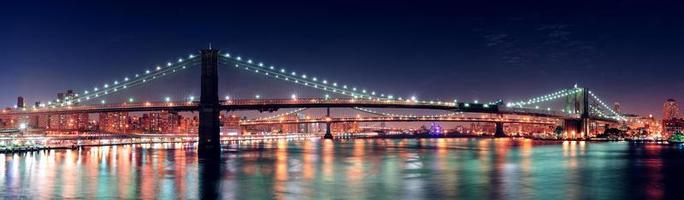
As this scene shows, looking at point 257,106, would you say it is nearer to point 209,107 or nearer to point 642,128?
point 209,107

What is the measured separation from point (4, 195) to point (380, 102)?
5207 cm

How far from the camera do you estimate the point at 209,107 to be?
55.2 m

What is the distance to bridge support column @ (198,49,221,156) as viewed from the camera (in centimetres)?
5528

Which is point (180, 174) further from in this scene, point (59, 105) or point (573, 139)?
point (573, 139)

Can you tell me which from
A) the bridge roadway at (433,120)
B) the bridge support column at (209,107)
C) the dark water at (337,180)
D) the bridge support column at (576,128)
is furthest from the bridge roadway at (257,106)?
the bridge roadway at (433,120)

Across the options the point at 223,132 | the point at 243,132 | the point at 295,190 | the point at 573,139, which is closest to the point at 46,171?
the point at 295,190

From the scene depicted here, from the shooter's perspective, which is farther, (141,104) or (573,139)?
(573,139)

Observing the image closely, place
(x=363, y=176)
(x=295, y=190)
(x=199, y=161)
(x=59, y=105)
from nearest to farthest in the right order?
(x=295, y=190) → (x=363, y=176) → (x=199, y=161) → (x=59, y=105)

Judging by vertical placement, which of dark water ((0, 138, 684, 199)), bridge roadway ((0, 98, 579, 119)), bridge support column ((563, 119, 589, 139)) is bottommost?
dark water ((0, 138, 684, 199))

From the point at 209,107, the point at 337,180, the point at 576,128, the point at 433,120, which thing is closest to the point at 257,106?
the point at 209,107

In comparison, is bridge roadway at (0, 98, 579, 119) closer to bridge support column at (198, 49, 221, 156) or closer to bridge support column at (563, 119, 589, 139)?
bridge support column at (198, 49, 221, 156)

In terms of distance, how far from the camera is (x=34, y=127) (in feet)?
396

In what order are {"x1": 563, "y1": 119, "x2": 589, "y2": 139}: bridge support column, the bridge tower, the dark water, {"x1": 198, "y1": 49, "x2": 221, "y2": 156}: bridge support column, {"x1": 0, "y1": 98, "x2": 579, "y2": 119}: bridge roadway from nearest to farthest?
the dark water
{"x1": 198, "y1": 49, "x2": 221, "y2": 156}: bridge support column
{"x1": 0, "y1": 98, "x2": 579, "y2": 119}: bridge roadway
the bridge tower
{"x1": 563, "y1": 119, "x2": 589, "y2": 139}: bridge support column

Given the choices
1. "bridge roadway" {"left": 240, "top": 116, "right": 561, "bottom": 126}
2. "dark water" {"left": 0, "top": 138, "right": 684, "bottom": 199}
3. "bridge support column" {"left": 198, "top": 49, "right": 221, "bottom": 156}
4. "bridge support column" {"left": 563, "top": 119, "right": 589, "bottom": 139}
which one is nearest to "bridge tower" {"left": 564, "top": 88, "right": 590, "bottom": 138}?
"bridge support column" {"left": 563, "top": 119, "right": 589, "bottom": 139}
